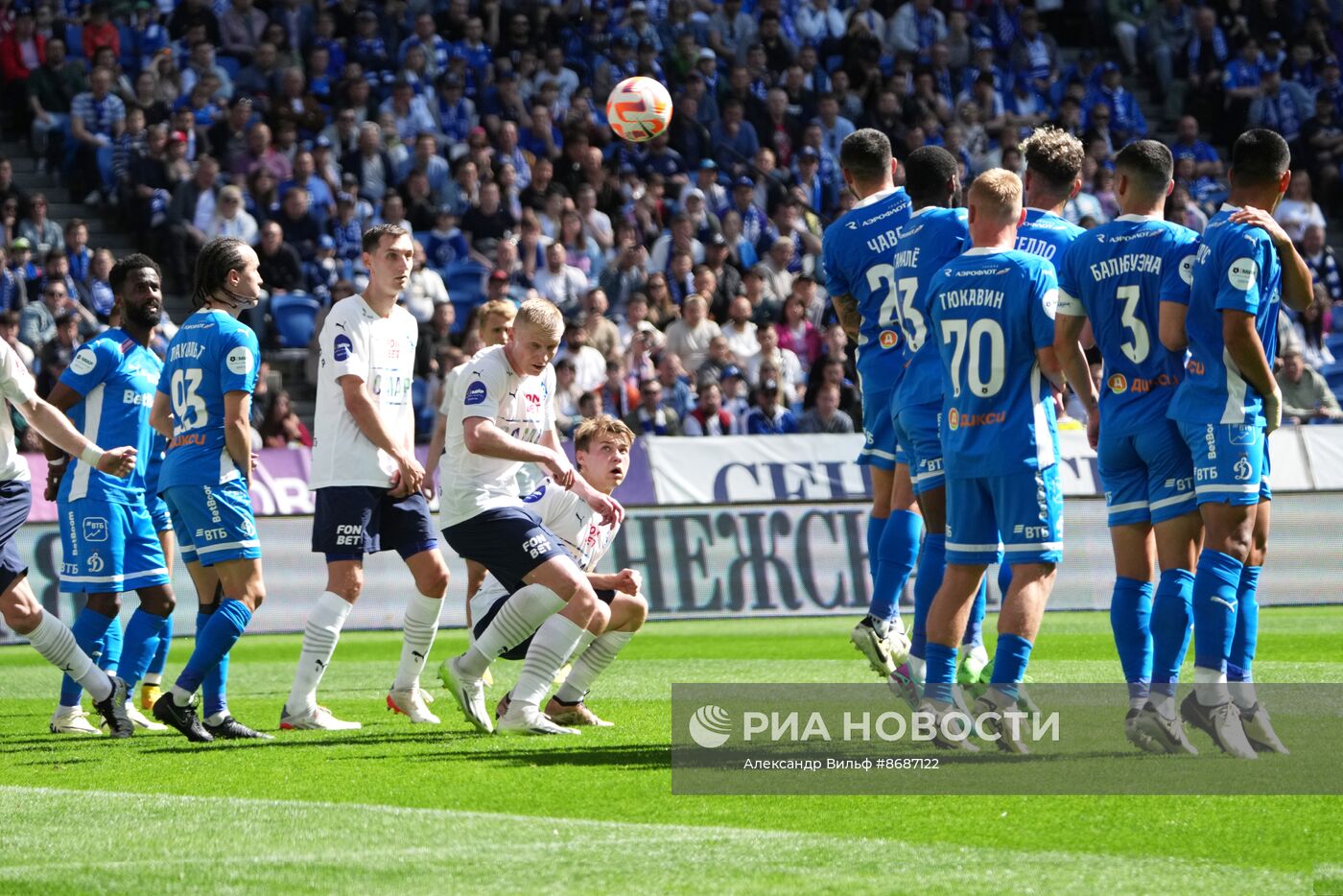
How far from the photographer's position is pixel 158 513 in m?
9.62

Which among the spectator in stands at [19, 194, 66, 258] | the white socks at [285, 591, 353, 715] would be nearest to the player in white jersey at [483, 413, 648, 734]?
the white socks at [285, 591, 353, 715]

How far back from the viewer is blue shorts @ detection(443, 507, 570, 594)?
7.88 meters

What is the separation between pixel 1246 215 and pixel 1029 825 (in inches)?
106

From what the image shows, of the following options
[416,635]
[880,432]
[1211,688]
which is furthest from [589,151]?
[1211,688]

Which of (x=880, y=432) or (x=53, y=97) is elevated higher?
(x=53, y=97)

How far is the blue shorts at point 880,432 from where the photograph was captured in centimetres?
881

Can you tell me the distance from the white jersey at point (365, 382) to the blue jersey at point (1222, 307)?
3.47m

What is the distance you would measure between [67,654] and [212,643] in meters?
0.87

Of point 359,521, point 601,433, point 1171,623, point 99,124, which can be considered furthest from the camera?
point 99,124

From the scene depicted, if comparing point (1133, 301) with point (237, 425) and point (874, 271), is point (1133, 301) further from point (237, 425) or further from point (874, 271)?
point (237, 425)

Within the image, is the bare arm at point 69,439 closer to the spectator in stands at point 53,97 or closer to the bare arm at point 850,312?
the bare arm at point 850,312

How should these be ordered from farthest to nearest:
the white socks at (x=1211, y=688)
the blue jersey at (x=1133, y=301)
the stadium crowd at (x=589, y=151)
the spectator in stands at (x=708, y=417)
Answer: the stadium crowd at (x=589, y=151)
the spectator in stands at (x=708, y=417)
the blue jersey at (x=1133, y=301)
the white socks at (x=1211, y=688)

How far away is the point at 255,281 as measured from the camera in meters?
8.50

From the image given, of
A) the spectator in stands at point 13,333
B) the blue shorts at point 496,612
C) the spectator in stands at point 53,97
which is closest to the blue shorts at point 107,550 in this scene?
the blue shorts at point 496,612
